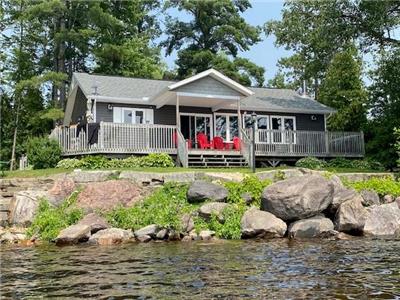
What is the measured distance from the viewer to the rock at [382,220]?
13.4 meters

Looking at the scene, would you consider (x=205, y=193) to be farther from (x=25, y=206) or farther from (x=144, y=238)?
(x=25, y=206)

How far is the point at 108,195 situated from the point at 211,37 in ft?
85.0

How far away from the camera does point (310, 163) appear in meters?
21.7

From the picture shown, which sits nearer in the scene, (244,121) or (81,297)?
(81,297)

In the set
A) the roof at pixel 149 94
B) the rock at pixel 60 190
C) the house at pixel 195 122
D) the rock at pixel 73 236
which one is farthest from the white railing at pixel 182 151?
the rock at pixel 73 236

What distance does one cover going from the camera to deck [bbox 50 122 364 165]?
787 inches

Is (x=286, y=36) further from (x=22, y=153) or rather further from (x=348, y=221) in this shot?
(x=22, y=153)

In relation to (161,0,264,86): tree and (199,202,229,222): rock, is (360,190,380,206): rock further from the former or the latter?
(161,0,264,86): tree

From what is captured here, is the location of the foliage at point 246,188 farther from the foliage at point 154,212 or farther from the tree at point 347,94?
the tree at point 347,94

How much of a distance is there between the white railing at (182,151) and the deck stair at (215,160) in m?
0.38

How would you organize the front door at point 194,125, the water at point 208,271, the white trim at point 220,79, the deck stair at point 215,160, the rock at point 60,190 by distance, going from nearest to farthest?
the water at point 208,271 < the rock at point 60,190 < the deck stair at point 215,160 < the white trim at point 220,79 < the front door at point 194,125

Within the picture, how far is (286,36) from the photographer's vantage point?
2448cm

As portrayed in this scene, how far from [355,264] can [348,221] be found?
4.85 metres

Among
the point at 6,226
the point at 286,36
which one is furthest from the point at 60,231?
the point at 286,36
